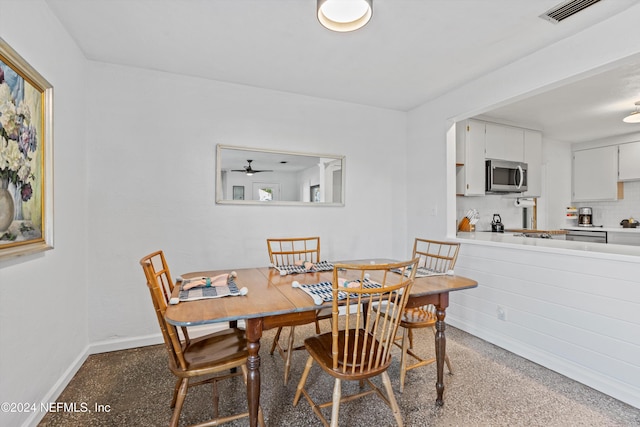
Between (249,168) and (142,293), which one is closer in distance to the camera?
(142,293)

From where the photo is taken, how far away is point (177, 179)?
112 inches

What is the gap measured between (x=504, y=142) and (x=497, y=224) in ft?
3.69

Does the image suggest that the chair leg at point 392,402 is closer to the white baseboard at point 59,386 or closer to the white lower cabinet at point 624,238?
the white baseboard at point 59,386

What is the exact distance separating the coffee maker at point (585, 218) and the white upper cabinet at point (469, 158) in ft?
9.37

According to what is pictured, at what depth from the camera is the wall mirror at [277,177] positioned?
303cm

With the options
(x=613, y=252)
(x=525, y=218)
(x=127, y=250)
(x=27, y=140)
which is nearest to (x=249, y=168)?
(x=127, y=250)

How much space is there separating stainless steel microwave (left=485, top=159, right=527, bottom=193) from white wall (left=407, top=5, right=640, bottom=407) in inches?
30.8

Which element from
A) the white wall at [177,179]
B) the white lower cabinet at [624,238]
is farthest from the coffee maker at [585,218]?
the white wall at [177,179]

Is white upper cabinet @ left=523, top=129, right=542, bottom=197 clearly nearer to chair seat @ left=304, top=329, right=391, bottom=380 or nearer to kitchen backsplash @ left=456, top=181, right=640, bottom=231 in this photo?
kitchen backsplash @ left=456, top=181, right=640, bottom=231

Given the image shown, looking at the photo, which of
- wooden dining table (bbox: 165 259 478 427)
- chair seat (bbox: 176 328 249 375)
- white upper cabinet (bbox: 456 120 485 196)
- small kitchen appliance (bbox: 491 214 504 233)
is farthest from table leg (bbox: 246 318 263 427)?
small kitchen appliance (bbox: 491 214 504 233)

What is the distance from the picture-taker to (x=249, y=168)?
10.2 ft

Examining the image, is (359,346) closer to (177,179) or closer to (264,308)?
(264,308)

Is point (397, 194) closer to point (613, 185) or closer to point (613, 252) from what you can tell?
point (613, 252)

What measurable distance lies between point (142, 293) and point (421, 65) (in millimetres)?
3152
